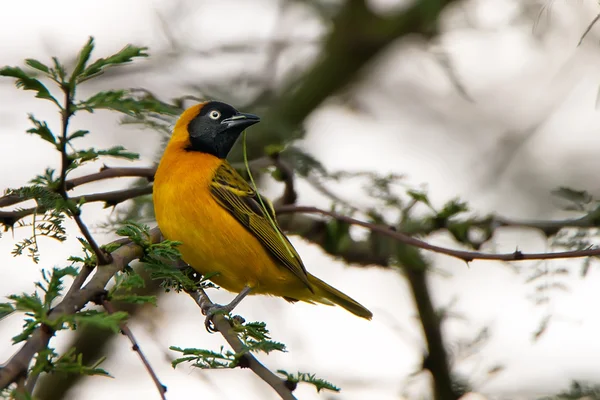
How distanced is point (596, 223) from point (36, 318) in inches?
122

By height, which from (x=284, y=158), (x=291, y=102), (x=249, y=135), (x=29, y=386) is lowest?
(x=29, y=386)

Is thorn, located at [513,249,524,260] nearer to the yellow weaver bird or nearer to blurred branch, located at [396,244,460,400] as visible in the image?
blurred branch, located at [396,244,460,400]

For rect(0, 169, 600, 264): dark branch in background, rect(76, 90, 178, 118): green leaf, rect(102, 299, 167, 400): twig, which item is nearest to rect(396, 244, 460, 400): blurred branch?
rect(0, 169, 600, 264): dark branch in background

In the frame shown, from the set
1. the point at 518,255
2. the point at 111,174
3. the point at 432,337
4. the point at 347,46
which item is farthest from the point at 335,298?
the point at 347,46

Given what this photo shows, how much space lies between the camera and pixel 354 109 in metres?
6.96

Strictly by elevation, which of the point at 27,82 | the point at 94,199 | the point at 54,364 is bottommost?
the point at 54,364

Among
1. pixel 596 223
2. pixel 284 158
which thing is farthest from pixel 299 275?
pixel 596 223

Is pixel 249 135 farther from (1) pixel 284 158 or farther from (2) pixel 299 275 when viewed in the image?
(2) pixel 299 275

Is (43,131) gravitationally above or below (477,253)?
below

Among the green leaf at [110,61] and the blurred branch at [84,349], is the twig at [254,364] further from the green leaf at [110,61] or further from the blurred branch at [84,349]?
the blurred branch at [84,349]

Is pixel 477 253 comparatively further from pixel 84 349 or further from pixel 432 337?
pixel 84 349

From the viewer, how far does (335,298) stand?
4859mm

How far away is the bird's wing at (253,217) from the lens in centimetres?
441

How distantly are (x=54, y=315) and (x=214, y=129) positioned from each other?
130 inches
